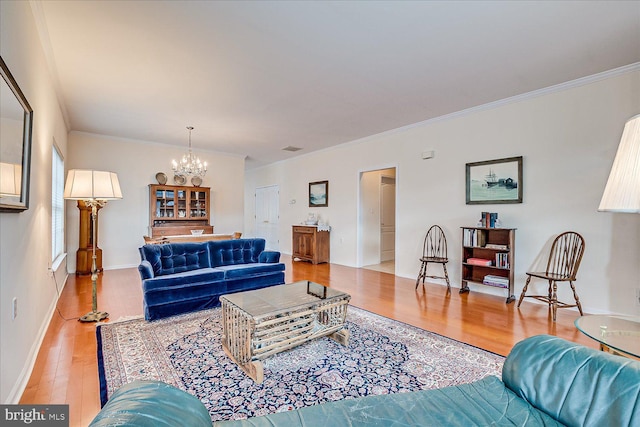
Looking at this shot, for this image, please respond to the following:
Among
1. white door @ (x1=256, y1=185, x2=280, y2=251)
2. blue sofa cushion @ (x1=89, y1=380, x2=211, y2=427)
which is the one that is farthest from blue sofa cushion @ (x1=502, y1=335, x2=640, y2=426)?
white door @ (x1=256, y1=185, x2=280, y2=251)

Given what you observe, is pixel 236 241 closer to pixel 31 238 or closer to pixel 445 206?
pixel 31 238

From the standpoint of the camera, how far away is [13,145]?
176cm

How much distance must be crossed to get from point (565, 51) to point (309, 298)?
3.37 meters

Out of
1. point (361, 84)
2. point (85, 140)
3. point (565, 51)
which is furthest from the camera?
point (85, 140)

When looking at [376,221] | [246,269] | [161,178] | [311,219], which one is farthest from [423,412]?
[161,178]

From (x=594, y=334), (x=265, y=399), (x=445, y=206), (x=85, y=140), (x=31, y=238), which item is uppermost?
(x=85, y=140)

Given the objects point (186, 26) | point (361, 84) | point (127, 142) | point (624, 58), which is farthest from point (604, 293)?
point (127, 142)

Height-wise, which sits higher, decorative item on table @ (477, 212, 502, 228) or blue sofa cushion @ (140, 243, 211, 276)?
decorative item on table @ (477, 212, 502, 228)

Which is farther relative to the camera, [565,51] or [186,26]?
[565,51]

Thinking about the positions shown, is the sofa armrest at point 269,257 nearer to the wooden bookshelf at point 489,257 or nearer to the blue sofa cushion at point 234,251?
the blue sofa cushion at point 234,251

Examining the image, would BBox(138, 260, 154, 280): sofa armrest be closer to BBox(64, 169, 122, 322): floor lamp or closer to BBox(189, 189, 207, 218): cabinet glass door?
BBox(64, 169, 122, 322): floor lamp

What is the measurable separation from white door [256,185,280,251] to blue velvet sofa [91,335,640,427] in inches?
297

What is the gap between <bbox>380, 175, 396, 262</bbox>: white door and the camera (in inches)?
279

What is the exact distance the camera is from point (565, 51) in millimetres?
2898
